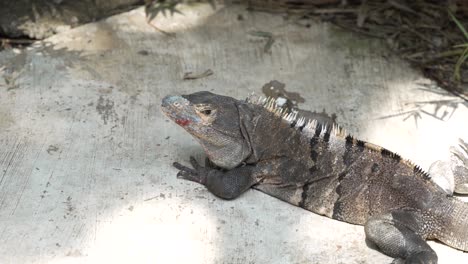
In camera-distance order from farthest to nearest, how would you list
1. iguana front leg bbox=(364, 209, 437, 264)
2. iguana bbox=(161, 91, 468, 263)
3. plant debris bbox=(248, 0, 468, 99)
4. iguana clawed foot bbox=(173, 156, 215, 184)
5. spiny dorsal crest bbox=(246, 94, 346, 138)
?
1. plant debris bbox=(248, 0, 468, 99)
2. iguana clawed foot bbox=(173, 156, 215, 184)
3. spiny dorsal crest bbox=(246, 94, 346, 138)
4. iguana bbox=(161, 91, 468, 263)
5. iguana front leg bbox=(364, 209, 437, 264)

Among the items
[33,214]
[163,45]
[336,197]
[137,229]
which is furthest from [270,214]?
[163,45]

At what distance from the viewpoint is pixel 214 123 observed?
14.3 feet

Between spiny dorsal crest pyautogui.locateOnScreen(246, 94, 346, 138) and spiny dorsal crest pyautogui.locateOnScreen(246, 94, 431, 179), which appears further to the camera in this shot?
spiny dorsal crest pyautogui.locateOnScreen(246, 94, 346, 138)

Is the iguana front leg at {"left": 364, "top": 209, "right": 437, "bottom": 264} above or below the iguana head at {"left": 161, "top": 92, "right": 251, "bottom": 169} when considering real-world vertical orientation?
below

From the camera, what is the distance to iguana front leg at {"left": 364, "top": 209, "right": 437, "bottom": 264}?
154 inches

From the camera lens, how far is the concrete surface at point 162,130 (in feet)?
13.1

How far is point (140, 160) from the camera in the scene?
4578mm

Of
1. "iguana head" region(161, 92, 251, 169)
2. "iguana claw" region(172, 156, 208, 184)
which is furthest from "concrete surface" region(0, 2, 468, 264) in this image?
"iguana head" region(161, 92, 251, 169)

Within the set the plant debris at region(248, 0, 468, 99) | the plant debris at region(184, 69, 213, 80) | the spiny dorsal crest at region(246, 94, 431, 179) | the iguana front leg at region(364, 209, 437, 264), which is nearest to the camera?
the iguana front leg at region(364, 209, 437, 264)

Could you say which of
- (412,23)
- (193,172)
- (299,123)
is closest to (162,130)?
(193,172)

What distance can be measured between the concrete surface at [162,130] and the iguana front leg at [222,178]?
59mm

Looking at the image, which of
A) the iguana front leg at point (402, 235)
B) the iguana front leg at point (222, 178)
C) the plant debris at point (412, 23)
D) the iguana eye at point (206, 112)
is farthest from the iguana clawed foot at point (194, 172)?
the plant debris at point (412, 23)

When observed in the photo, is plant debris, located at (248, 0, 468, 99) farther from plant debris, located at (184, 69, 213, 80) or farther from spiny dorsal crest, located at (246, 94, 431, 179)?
spiny dorsal crest, located at (246, 94, 431, 179)

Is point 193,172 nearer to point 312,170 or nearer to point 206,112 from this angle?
point 206,112
